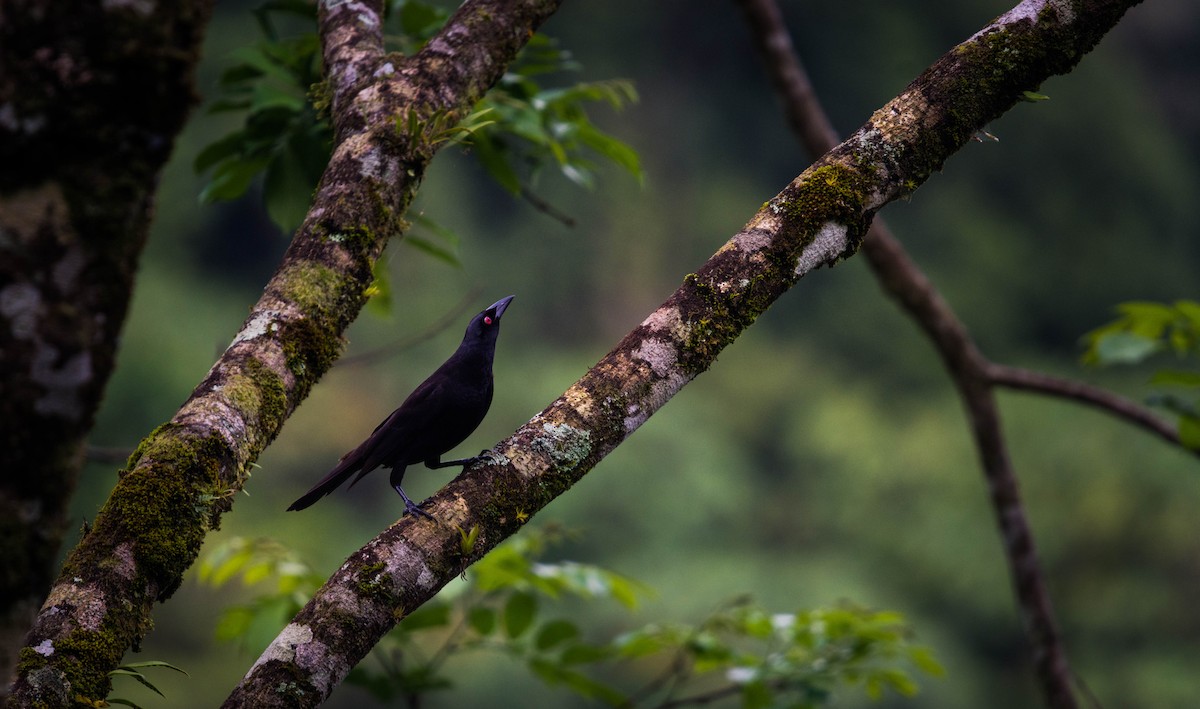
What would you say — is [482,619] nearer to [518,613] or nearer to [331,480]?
[518,613]

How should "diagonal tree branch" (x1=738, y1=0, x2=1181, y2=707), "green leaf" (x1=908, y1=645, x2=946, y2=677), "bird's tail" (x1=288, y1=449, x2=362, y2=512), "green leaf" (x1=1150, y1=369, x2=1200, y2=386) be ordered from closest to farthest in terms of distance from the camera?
"bird's tail" (x1=288, y1=449, x2=362, y2=512)
"green leaf" (x1=1150, y1=369, x2=1200, y2=386)
"green leaf" (x1=908, y1=645, x2=946, y2=677)
"diagonal tree branch" (x1=738, y1=0, x2=1181, y2=707)

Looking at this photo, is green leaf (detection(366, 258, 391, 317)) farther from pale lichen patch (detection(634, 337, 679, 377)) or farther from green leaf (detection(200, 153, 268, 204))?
pale lichen patch (detection(634, 337, 679, 377))

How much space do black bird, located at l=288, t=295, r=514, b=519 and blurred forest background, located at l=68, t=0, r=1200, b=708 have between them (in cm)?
967

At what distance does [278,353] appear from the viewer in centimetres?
159

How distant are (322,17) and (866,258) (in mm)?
2280

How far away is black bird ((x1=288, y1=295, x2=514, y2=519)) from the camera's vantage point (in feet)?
7.16

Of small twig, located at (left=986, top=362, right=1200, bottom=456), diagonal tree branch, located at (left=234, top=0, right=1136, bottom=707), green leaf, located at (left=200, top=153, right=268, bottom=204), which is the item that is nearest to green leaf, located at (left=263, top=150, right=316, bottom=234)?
green leaf, located at (left=200, top=153, right=268, bottom=204)

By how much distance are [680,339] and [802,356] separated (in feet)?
51.0

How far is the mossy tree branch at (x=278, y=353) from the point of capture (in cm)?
131

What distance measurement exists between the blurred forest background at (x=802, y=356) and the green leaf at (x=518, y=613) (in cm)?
949

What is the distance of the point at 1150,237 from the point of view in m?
15.9

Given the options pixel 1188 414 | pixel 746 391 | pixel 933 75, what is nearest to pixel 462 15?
pixel 933 75

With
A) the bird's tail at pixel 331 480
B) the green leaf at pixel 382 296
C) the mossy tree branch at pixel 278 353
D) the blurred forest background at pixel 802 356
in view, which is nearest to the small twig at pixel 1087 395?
the green leaf at pixel 382 296

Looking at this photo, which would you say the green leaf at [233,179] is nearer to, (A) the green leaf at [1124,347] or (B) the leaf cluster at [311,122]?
(B) the leaf cluster at [311,122]
